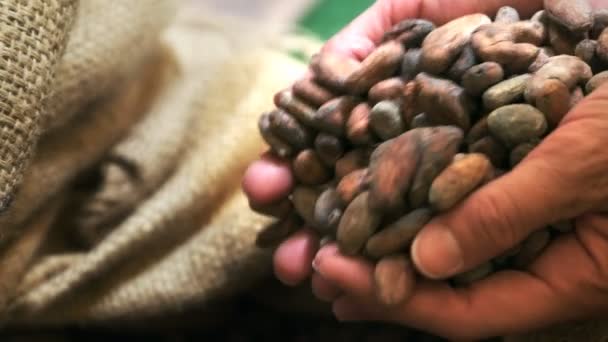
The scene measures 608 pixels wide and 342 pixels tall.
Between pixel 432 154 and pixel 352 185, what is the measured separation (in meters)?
0.06

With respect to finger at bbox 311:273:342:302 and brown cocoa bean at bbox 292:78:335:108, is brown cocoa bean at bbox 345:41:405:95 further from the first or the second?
finger at bbox 311:273:342:302

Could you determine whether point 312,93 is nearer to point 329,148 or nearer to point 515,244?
point 329,148

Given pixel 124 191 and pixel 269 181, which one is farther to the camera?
pixel 124 191

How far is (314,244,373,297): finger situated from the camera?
0.40 meters

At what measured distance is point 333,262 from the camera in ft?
1.34

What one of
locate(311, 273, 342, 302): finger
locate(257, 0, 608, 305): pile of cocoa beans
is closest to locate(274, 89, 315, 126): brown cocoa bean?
locate(257, 0, 608, 305): pile of cocoa beans

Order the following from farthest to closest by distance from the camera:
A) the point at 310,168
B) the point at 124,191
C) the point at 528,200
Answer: the point at 124,191 < the point at 310,168 < the point at 528,200

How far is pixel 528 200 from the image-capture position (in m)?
0.35

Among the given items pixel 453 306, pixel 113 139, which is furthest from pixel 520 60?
pixel 113 139

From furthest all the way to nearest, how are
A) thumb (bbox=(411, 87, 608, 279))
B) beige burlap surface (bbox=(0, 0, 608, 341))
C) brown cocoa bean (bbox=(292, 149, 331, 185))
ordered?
beige burlap surface (bbox=(0, 0, 608, 341)), brown cocoa bean (bbox=(292, 149, 331, 185)), thumb (bbox=(411, 87, 608, 279))

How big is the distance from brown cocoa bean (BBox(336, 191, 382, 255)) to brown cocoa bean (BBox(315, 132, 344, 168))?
0.14 feet

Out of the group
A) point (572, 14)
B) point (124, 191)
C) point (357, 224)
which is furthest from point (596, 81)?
point (124, 191)

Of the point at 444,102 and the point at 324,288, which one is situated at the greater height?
the point at 444,102

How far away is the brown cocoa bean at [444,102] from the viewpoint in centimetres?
39
